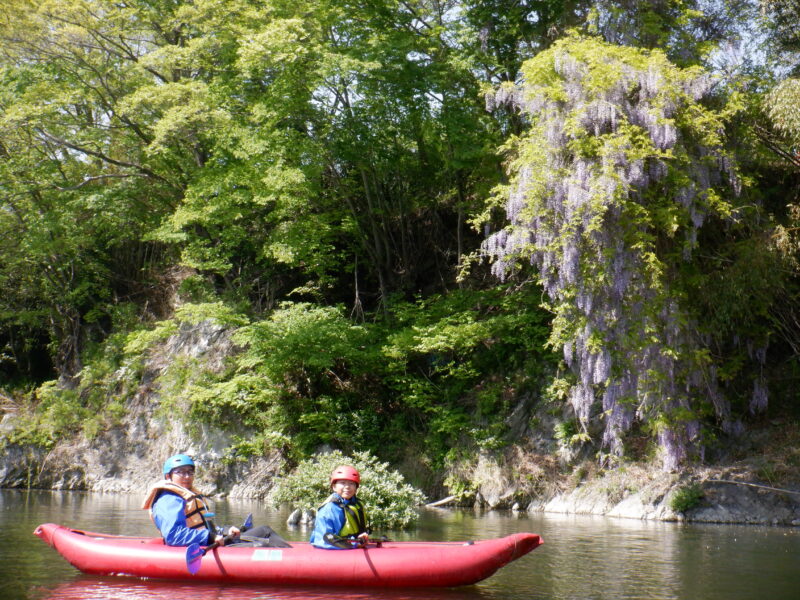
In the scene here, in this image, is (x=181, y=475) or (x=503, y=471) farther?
(x=503, y=471)

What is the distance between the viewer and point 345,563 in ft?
22.8

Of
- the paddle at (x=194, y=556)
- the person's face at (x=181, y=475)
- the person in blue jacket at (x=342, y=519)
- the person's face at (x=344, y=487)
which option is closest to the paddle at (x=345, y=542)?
the person in blue jacket at (x=342, y=519)

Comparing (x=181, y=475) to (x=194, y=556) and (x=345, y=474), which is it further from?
(x=345, y=474)

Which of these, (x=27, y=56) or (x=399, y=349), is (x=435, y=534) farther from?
(x=27, y=56)

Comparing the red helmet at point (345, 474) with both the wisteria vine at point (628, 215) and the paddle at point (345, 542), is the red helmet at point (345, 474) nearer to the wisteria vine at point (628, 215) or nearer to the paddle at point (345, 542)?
the paddle at point (345, 542)

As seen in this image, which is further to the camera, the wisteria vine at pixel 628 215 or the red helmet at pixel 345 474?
the wisteria vine at pixel 628 215

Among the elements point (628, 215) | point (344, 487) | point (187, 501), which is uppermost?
point (628, 215)

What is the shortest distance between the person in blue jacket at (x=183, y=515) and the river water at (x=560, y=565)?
0.42 metres

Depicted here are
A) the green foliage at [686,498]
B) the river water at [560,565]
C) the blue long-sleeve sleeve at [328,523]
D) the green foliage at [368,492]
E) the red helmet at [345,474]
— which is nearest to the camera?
the river water at [560,565]

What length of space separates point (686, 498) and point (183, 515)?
25.7 feet

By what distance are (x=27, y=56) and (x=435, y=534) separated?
15.6 metres

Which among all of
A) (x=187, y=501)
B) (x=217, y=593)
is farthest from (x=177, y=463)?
(x=217, y=593)

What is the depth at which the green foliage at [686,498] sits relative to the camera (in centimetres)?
1186

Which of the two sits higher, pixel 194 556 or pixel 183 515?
pixel 183 515
